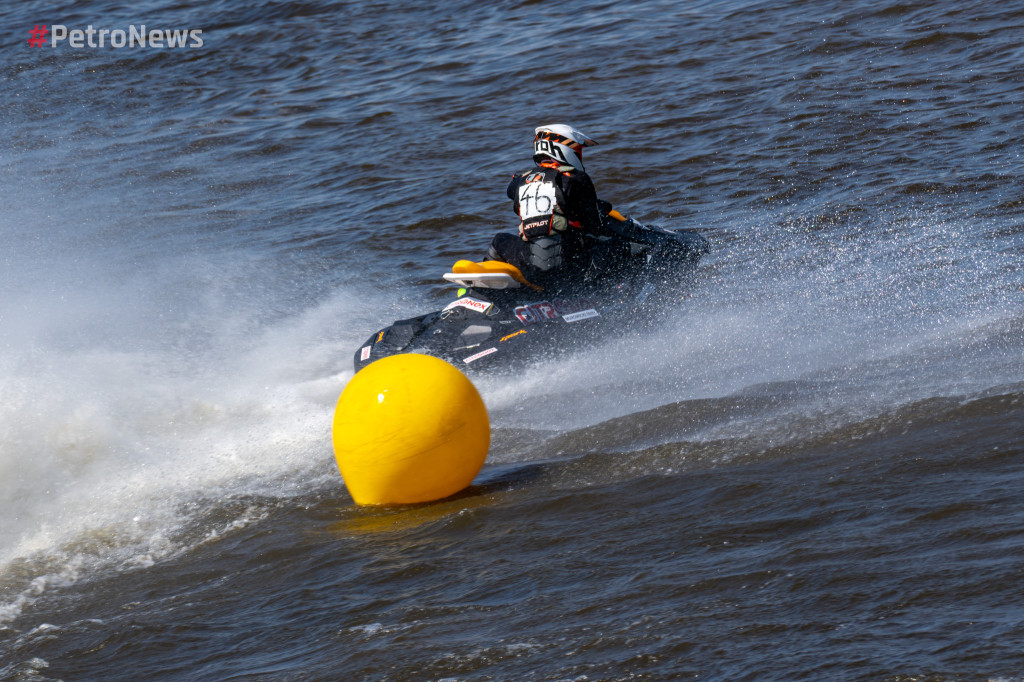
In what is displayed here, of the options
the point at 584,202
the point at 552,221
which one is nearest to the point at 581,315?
the point at 552,221

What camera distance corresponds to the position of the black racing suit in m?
9.32

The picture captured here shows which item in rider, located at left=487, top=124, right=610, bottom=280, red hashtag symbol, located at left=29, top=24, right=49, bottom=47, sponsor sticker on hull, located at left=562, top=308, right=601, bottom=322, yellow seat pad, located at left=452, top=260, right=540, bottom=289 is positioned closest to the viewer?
yellow seat pad, located at left=452, top=260, right=540, bottom=289

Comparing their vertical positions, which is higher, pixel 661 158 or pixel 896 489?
pixel 661 158

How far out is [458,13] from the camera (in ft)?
78.7

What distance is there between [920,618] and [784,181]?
10600 mm

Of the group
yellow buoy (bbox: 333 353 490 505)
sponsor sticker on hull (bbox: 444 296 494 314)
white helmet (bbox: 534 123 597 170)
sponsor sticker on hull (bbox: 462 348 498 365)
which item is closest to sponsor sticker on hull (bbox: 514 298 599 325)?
sponsor sticker on hull (bbox: 444 296 494 314)

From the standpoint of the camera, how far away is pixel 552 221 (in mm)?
9305

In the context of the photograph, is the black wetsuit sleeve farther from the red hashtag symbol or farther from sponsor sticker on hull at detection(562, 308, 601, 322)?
the red hashtag symbol

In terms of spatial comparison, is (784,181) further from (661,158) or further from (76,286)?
(76,286)

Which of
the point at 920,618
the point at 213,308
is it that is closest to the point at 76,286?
the point at 213,308

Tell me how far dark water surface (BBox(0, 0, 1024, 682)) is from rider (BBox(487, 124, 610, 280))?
99 cm

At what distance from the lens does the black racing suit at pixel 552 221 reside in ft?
30.6

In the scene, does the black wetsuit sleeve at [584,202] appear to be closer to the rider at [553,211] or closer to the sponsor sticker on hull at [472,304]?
the rider at [553,211]

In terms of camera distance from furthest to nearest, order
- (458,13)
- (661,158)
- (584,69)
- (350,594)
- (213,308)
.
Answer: (458,13), (584,69), (661,158), (213,308), (350,594)
